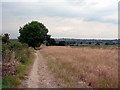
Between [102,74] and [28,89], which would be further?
[102,74]

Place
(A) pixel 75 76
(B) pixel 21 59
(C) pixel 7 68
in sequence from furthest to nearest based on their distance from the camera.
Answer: (B) pixel 21 59 < (C) pixel 7 68 < (A) pixel 75 76

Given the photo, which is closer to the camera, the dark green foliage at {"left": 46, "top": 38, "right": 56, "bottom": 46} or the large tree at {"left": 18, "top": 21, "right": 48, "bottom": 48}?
the large tree at {"left": 18, "top": 21, "right": 48, "bottom": 48}

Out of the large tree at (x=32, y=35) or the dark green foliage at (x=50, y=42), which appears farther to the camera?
the dark green foliage at (x=50, y=42)

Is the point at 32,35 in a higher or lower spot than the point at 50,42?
higher

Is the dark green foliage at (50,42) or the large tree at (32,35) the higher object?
the large tree at (32,35)

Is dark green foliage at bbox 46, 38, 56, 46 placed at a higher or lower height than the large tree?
lower

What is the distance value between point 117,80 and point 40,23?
6610 centimetres

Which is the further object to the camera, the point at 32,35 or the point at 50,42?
the point at 50,42

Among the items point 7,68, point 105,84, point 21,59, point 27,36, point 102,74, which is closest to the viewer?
point 105,84

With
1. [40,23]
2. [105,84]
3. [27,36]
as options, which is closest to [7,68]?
[105,84]

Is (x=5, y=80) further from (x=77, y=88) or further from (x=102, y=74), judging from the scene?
(x=102, y=74)

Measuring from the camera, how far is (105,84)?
931 centimetres

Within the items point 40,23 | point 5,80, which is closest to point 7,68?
point 5,80

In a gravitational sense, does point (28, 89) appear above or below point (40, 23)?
below
